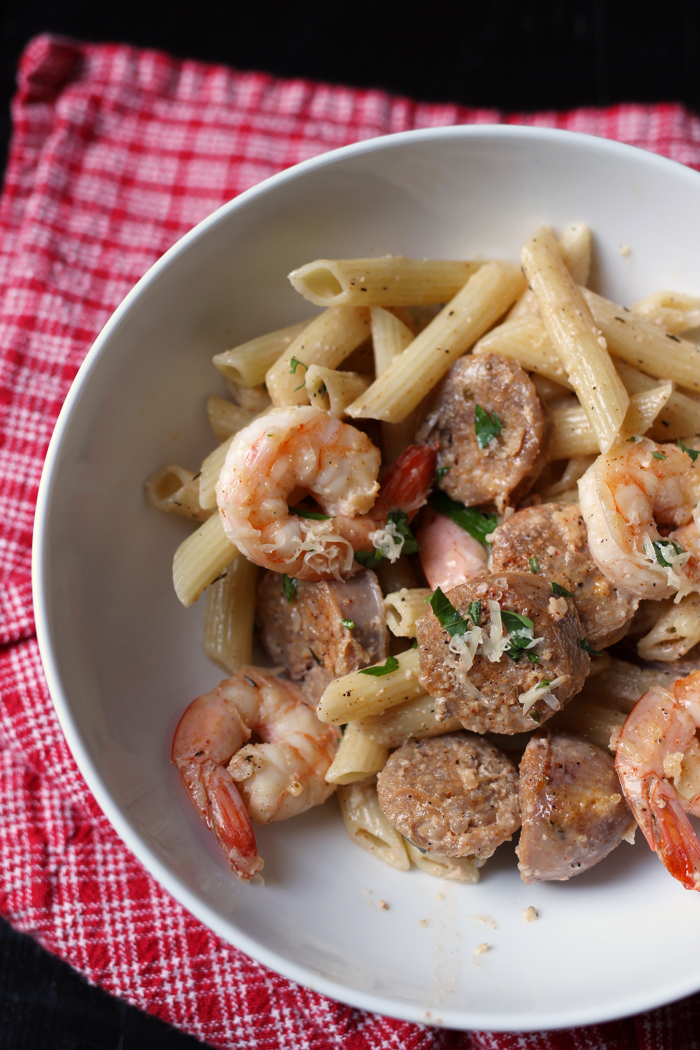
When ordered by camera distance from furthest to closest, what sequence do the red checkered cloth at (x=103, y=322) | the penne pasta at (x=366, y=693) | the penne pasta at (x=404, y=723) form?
the red checkered cloth at (x=103, y=322) → the penne pasta at (x=404, y=723) → the penne pasta at (x=366, y=693)

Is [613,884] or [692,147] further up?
[692,147]

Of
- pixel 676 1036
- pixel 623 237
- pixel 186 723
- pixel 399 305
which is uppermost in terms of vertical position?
pixel 623 237

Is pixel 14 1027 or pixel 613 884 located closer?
pixel 613 884

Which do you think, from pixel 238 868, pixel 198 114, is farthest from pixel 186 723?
pixel 198 114

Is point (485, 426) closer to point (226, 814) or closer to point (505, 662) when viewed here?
point (505, 662)

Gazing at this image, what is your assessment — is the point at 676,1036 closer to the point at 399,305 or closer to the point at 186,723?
the point at 186,723

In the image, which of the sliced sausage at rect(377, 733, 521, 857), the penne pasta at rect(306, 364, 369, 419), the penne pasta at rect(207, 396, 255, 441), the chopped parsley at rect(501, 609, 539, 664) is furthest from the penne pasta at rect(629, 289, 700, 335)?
the sliced sausage at rect(377, 733, 521, 857)

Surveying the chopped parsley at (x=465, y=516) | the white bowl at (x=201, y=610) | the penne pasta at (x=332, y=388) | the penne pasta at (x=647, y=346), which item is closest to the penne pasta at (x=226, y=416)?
the white bowl at (x=201, y=610)

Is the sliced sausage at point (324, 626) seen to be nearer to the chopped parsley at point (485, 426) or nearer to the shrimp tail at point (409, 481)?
the shrimp tail at point (409, 481)
